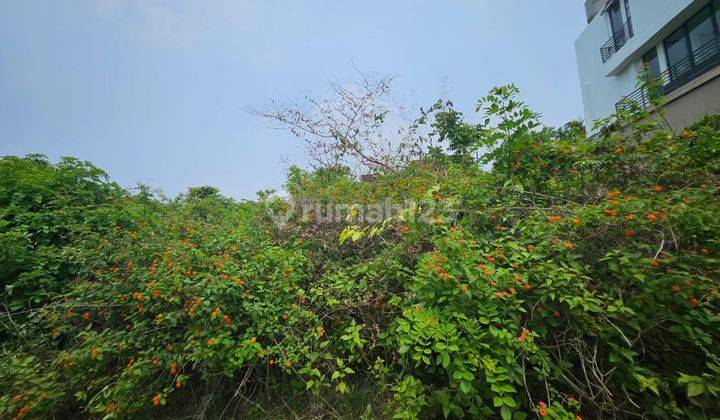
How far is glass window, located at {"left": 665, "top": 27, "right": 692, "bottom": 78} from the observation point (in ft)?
28.8

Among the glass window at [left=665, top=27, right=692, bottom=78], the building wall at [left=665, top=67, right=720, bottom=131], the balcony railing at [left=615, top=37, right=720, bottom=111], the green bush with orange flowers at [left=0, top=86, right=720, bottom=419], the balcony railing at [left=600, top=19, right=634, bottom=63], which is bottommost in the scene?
the green bush with orange flowers at [left=0, top=86, right=720, bottom=419]

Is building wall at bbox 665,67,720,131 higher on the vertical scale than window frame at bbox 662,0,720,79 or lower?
lower

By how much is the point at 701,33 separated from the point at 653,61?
1.89 metres

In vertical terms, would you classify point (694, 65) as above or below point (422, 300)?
above

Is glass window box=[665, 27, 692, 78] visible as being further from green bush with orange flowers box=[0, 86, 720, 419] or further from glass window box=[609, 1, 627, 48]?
green bush with orange flowers box=[0, 86, 720, 419]

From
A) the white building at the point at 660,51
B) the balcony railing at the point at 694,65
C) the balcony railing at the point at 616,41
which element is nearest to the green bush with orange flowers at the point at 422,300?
the white building at the point at 660,51

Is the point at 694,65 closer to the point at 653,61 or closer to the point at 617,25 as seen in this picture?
the point at 653,61

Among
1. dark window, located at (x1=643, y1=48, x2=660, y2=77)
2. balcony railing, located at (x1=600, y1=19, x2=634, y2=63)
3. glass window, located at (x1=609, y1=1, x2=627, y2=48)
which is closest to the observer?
dark window, located at (x1=643, y1=48, x2=660, y2=77)

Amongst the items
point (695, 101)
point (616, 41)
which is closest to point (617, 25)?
point (616, 41)

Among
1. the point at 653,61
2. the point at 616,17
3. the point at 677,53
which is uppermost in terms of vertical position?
the point at 616,17

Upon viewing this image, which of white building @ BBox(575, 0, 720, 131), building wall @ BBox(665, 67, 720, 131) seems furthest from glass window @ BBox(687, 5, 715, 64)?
building wall @ BBox(665, 67, 720, 131)

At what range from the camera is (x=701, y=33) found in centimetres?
831

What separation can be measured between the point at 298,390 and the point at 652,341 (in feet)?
7.52

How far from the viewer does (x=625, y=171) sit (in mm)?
2551
